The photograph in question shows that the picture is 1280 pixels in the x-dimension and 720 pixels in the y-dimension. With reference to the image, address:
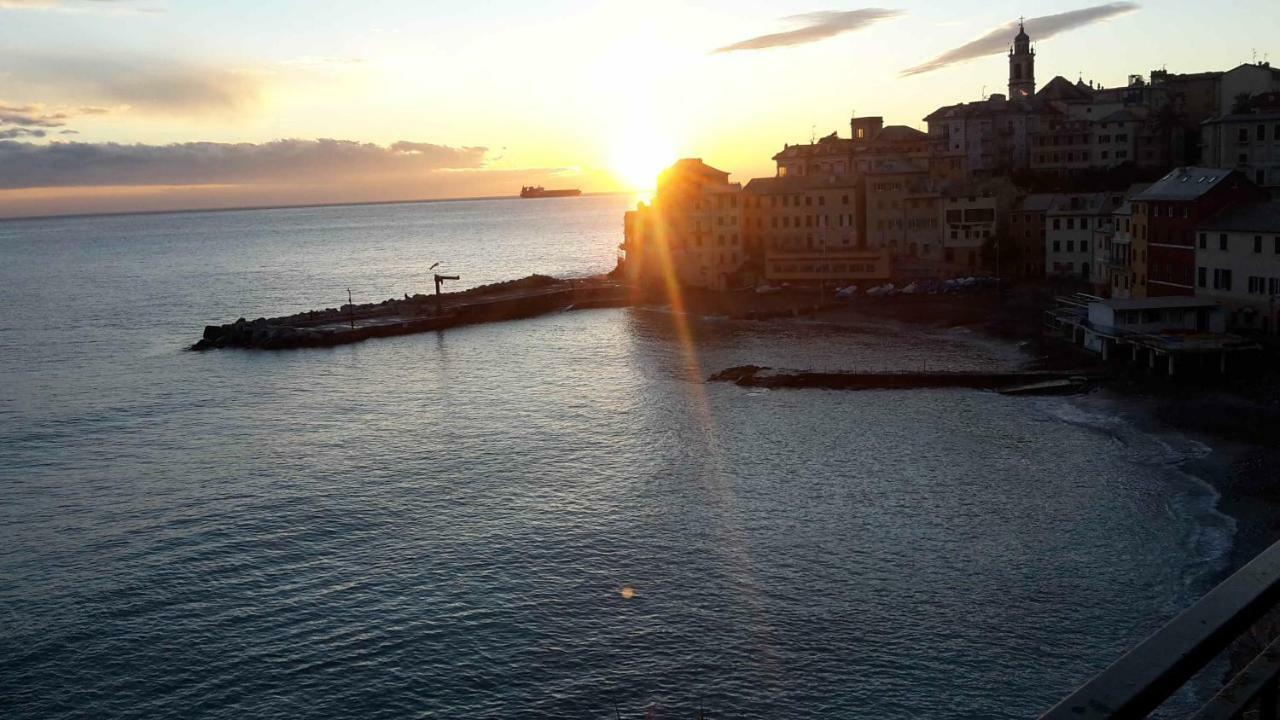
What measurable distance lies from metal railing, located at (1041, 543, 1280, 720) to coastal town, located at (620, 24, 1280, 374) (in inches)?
1931

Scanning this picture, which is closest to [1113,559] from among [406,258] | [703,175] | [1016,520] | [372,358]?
[1016,520]

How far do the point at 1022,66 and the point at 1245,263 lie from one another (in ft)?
262

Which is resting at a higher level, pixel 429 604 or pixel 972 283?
pixel 972 283

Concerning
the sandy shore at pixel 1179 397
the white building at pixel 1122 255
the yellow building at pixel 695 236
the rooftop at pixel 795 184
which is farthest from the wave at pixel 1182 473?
the yellow building at pixel 695 236

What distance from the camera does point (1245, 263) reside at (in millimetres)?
48844

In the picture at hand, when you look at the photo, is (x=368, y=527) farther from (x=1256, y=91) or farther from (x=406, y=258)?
(x=406, y=258)

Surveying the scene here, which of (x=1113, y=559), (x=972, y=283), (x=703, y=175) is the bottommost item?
(x=1113, y=559)

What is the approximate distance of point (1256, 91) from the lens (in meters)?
88.6

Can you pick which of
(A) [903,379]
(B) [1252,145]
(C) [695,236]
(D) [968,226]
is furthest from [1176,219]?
(C) [695,236]

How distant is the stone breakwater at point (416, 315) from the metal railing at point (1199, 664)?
241ft

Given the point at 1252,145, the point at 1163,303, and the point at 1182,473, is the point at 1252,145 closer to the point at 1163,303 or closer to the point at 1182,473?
the point at 1163,303

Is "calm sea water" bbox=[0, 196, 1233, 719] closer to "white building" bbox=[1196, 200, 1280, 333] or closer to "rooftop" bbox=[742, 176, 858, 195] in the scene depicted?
"white building" bbox=[1196, 200, 1280, 333]

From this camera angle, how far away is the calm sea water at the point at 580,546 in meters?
21.9

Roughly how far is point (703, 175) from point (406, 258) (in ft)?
283
